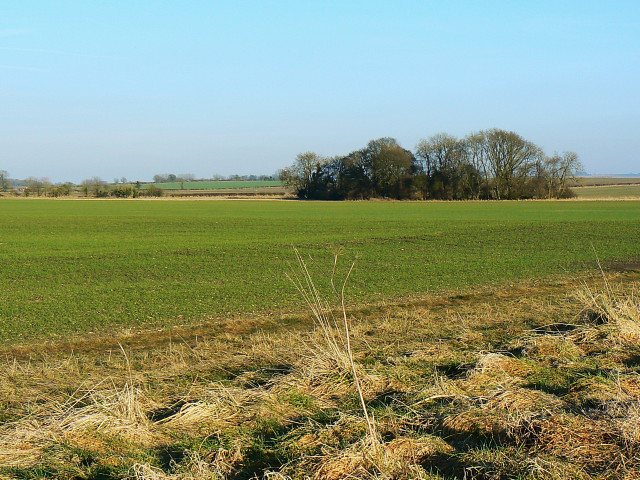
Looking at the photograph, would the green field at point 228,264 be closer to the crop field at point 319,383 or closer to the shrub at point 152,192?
the crop field at point 319,383

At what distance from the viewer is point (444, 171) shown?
95.2m

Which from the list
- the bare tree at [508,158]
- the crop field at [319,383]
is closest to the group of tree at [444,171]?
the bare tree at [508,158]

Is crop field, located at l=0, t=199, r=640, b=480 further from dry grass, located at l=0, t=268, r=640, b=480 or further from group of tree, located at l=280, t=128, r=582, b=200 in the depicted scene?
group of tree, located at l=280, t=128, r=582, b=200

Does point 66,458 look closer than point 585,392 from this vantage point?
Yes

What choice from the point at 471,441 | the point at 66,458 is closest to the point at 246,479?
the point at 66,458

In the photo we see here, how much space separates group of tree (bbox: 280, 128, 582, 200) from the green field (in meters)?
56.2

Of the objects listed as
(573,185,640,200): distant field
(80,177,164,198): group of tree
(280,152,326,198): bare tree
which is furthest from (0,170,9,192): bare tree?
(573,185,640,200): distant field

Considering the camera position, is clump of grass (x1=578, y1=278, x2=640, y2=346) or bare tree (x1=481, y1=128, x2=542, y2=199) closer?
clump of grass (x1=578, y1=278, x2=640, y2=346)

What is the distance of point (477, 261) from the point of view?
19.6m

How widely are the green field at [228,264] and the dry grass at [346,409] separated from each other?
12.7 feet

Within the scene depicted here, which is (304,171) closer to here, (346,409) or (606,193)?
(606,193)

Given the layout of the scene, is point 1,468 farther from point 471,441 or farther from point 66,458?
point 471,441

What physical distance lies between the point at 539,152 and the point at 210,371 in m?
92.5

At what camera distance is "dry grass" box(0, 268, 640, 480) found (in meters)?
4.16
